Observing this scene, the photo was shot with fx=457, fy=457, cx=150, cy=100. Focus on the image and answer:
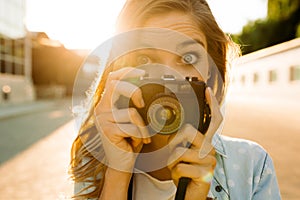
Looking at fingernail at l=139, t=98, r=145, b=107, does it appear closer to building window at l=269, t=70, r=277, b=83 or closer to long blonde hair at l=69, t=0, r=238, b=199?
long blonde hair at l=69, t=0, r=238, b=199

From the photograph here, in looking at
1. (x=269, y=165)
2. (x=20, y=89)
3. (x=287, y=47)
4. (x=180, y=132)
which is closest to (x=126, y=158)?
(x=180, y=132)

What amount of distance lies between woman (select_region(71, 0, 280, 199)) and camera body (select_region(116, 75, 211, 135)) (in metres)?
0.02

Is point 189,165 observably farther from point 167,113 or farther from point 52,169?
point 52,169

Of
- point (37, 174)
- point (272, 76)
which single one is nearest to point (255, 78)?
point (272, 76)

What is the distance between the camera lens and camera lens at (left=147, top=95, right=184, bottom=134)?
144cm

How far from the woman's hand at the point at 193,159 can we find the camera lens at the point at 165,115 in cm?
3

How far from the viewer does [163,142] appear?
1.46m

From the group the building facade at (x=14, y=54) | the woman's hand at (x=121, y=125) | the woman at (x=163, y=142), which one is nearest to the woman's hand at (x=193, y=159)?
the woman at (x=163, y=142)

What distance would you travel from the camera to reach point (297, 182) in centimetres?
538

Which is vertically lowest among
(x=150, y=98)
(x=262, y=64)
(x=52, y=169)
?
(x=52, y=169)

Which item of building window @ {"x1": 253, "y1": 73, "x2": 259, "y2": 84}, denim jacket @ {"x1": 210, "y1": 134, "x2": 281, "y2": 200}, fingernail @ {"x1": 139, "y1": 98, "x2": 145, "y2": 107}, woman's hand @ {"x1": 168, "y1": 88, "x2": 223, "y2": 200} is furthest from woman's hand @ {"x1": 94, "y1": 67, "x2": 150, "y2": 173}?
building window @ {"x1": 253, "y1": 73, "x2": 259, "y2": 84}

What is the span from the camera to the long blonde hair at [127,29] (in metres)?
1.60

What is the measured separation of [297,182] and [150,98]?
4366 millimetres

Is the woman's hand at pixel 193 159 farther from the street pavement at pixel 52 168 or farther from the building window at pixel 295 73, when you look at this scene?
the building window at pixel 295 73
